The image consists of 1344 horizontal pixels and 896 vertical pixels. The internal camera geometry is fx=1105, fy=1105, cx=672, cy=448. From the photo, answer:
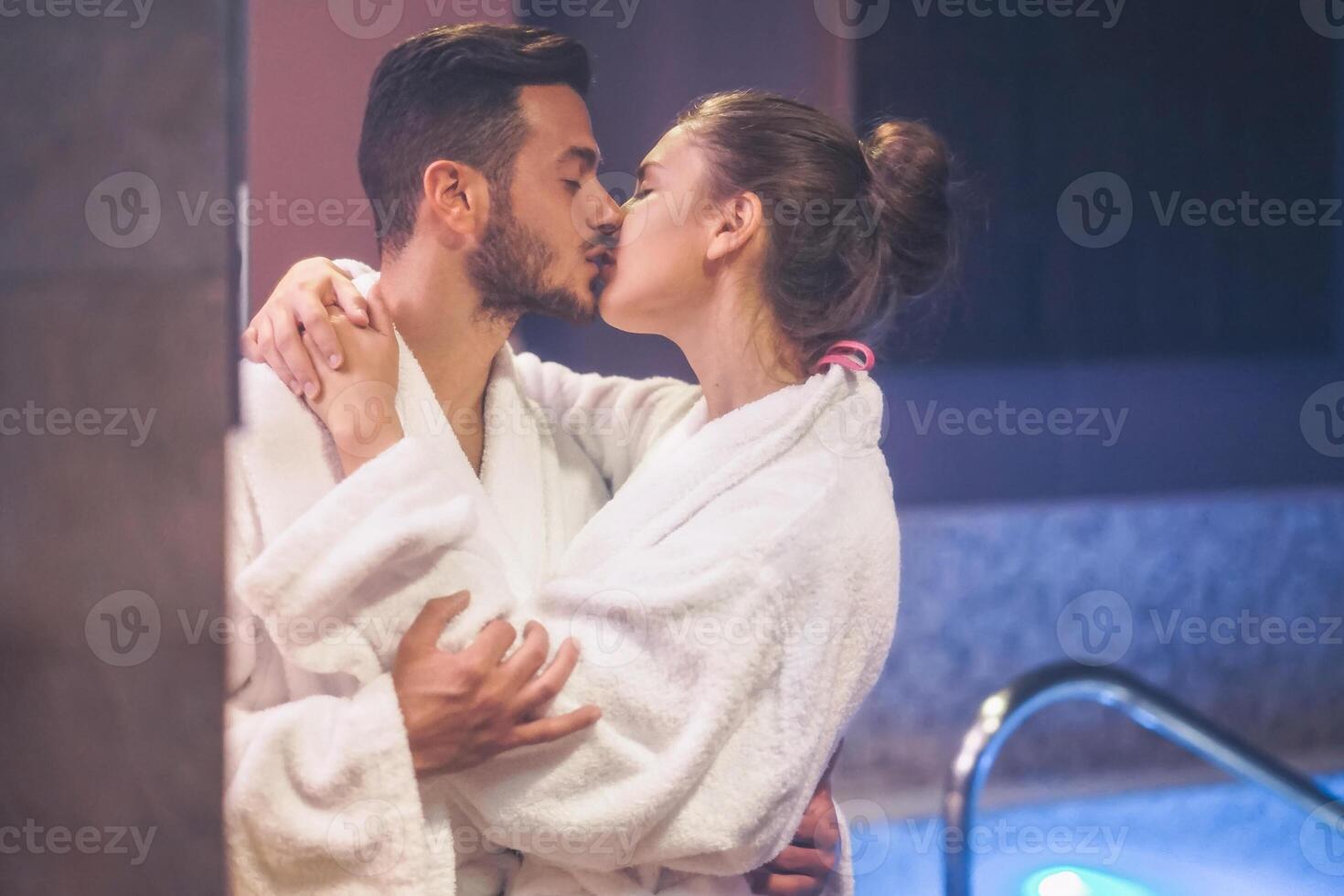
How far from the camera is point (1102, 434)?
1646 millimetres

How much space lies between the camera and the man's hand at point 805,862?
98cm

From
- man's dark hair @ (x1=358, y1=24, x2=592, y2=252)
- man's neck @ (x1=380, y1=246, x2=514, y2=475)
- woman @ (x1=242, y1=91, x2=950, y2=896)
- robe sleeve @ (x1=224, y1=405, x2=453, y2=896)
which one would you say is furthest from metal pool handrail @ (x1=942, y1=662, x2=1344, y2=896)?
man's dark hair @ (x1=358, y1=24, x2=592, y2=252)

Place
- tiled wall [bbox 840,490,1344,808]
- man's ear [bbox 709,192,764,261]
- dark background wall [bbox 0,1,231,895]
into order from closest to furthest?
dark background wall [bbox 0,1,231,895]
man's ear [bbox 709,192,764,261]
tiled wall [bbox 840,490,1344,808]

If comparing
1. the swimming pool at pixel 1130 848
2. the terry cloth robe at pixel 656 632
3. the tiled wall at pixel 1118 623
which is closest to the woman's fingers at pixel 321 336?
the terry cloth robe at pixel 656 632

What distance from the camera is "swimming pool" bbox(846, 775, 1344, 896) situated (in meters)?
1.60

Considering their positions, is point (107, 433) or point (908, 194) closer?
point (107, 433)

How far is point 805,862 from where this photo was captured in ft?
3.24

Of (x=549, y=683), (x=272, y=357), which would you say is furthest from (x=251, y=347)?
(x=549, y=683)

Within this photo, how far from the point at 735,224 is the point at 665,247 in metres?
0.07

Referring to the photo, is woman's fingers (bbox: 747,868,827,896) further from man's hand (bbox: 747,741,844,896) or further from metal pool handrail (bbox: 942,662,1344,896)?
metal pool handrail (bbox: 942,662,1344,896)

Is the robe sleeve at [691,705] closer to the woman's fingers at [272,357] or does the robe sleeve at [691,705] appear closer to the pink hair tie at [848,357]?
the pink hair tie at [848,357]

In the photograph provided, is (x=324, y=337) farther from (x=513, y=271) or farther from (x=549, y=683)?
(x=549, y=683)

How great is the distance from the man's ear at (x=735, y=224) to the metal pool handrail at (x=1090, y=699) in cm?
45

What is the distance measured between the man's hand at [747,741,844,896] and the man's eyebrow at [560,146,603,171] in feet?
2.04
